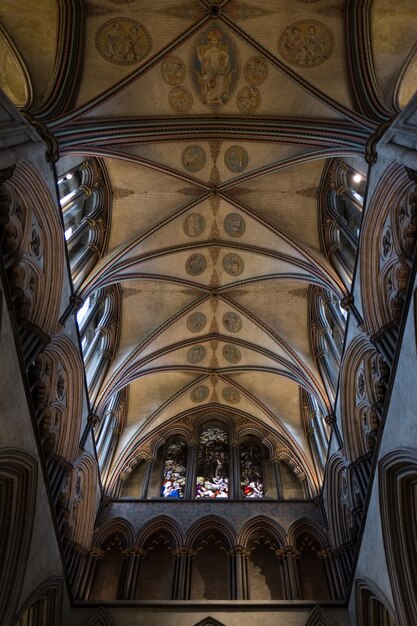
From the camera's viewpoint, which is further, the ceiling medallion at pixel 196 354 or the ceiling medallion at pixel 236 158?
the ceiling medallion at pixel 196 354

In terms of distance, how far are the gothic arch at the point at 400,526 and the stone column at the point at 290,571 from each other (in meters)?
3.76

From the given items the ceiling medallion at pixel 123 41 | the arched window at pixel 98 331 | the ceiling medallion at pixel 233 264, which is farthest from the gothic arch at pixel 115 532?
the ceiling medallion at pixel 123 41

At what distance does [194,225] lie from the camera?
1480cm

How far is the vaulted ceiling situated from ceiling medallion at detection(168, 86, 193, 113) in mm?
45

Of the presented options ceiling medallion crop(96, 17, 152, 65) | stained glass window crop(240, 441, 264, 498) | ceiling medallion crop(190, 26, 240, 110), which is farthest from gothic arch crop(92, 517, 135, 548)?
ceiling medallion crop(96, 17, 152, 65)

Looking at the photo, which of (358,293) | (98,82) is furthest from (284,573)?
(98,82)

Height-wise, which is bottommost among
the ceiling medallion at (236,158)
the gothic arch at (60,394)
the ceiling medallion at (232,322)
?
the gothic arch at (60,394)

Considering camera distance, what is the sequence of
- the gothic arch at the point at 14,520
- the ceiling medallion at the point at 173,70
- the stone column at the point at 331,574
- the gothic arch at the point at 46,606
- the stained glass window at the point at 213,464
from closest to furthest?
the gothic arch at the point at 14,520
the gothic arch at the point at 46,606
the stone column at the point at 331,574
the ceiling medallion at the point at 173,70
the stained glass window at the point at 213,464

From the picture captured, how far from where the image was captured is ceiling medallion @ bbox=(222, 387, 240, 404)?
18.1 metres

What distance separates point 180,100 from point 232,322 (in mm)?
6957

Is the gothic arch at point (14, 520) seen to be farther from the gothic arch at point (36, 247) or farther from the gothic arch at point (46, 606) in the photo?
the gothic arch at point (36, 247)

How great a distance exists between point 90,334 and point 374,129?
8752 mm

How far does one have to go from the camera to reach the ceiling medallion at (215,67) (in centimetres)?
1197

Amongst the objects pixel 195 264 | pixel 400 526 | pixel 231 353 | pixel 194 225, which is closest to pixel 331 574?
pixel 400 526
